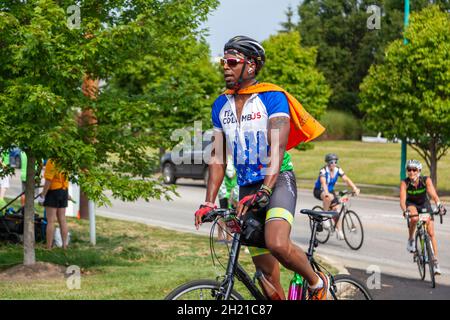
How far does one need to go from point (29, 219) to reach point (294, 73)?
29.1 m

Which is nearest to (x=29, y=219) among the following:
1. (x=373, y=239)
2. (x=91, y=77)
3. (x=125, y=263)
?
(x=125, y=263)

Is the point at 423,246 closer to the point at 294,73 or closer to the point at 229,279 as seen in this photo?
the point at 229,279

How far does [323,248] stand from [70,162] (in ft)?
20.2

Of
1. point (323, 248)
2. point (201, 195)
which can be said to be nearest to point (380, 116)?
point (201, 195)

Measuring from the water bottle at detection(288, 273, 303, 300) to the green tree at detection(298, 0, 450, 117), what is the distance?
244ft

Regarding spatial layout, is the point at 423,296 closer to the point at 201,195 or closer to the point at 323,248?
the point at 323,248

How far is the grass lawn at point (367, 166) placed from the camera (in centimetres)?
3672

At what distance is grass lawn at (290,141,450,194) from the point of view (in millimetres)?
36719

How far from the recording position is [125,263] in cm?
1113

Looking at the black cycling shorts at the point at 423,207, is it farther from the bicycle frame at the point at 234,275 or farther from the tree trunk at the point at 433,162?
the tree trunk at the point at 433,162

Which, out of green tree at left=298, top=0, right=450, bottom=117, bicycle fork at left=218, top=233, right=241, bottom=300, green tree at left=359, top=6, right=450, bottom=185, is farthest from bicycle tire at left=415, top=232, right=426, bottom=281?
green tree at left=298, top=0, right=450, bottom=117

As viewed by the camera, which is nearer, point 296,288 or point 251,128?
point 251,128

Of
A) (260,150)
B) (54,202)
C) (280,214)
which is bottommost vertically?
(54,202)

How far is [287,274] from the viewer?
33.2 ft
